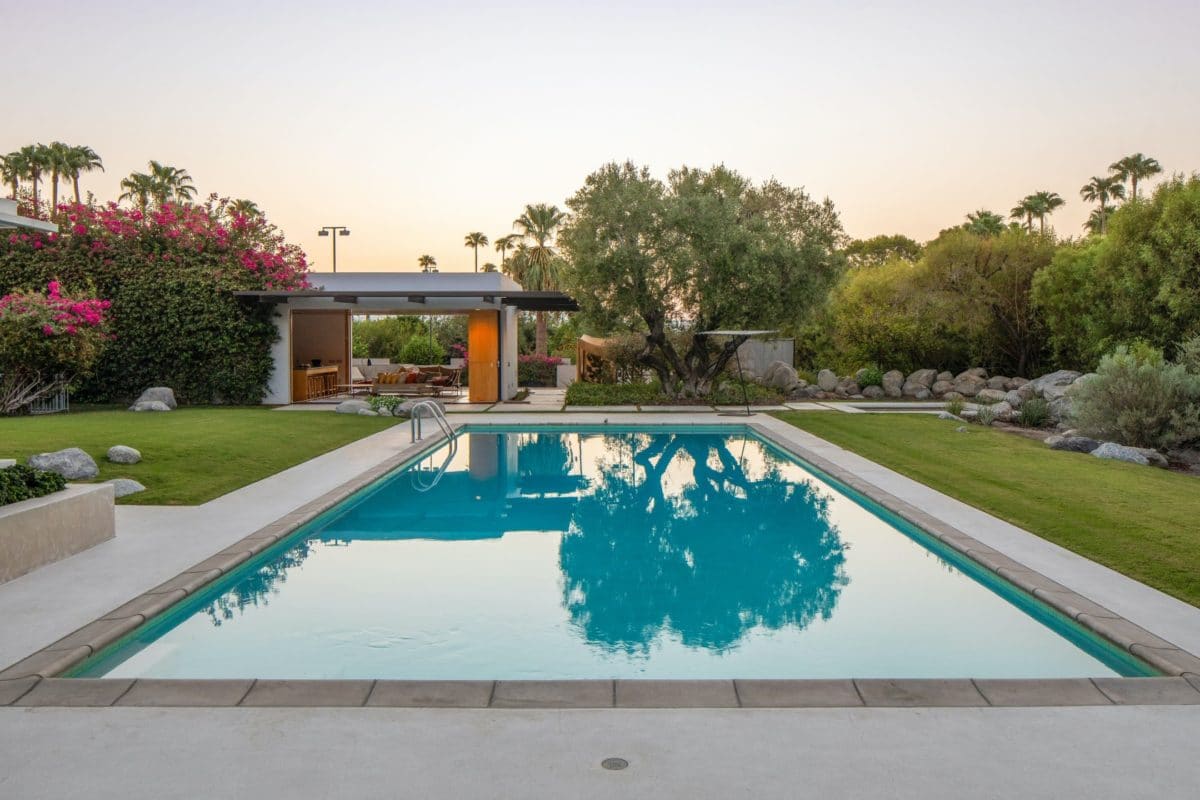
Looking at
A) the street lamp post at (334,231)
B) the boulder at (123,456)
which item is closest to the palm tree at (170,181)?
the street lamp post at (334,231)

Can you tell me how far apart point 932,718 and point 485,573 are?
13.3 ft

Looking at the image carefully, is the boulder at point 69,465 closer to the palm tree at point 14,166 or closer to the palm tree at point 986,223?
the palm tree at point 986,223

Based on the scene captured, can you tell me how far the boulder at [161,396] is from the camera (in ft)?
62.8

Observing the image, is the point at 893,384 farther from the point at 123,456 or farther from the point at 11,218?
the point at 11,218

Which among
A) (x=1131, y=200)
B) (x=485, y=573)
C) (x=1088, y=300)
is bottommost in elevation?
(x=485, y=573)

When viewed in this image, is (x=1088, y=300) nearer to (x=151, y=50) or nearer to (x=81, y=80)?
(x=151, y=50)

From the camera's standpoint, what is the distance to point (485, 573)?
7.03 metres

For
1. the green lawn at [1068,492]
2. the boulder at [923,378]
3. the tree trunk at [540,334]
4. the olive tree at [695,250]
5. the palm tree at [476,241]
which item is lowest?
the green lawn at [1068,492]

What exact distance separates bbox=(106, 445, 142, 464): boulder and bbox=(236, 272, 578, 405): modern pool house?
9.05m

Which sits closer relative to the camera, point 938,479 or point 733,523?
point 733,523

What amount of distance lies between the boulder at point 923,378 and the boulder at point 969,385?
2.38 ft

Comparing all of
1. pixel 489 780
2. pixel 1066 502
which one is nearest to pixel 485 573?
pixel 489 780

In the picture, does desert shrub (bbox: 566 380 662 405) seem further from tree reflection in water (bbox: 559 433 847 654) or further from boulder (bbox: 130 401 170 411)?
tree reflection in water (bbox: 559 433 847 654)

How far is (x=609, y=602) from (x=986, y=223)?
121ft
